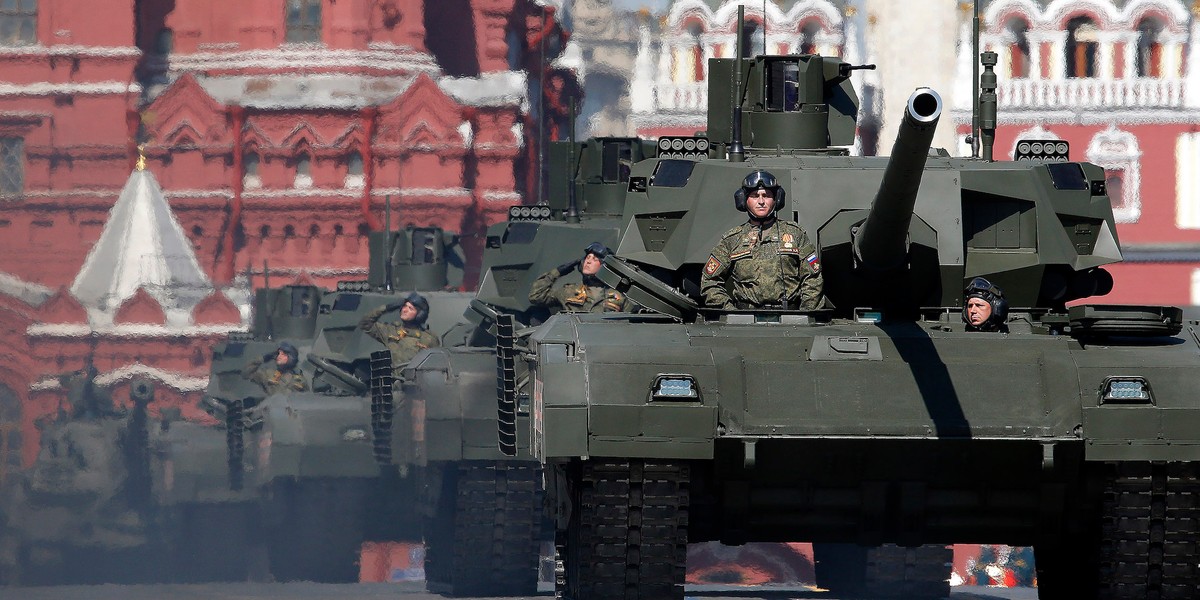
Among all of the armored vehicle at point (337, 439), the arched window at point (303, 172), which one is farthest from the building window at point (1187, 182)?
the armored vehicle at point (337, 439)

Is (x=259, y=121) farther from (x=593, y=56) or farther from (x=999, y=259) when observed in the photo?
(x=999, y=259)

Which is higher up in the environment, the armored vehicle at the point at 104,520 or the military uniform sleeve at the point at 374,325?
the military uniform sleeve at the point at 374,325

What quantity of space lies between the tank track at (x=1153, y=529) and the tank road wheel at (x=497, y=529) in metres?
9.97

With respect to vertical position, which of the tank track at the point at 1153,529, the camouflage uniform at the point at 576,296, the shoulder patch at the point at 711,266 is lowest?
the tank track at the point at 1153,529

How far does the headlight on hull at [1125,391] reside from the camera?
1445 centimetres

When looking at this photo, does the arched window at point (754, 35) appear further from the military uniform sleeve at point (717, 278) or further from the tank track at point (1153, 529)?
the tank track at point (1153, 529)

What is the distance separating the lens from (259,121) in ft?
212

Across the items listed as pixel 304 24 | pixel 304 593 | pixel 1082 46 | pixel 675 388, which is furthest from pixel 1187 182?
pixel 675 388

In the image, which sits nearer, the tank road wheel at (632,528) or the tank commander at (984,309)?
the tank road wheel at (632,528)

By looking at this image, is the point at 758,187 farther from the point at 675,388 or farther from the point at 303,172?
the point at 303,172

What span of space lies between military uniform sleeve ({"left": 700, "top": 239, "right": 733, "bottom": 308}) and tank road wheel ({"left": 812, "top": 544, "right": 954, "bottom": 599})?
23.3 ft

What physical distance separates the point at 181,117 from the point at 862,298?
165ft

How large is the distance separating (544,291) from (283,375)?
12.0m

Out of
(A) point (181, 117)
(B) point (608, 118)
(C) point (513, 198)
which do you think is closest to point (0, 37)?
(A) point (181, 117)
